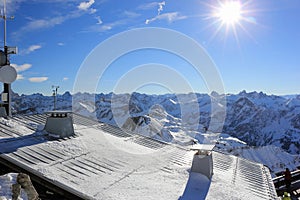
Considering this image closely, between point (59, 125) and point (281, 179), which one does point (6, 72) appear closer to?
point (59, 125)

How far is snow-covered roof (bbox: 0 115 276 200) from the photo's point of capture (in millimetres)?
5652

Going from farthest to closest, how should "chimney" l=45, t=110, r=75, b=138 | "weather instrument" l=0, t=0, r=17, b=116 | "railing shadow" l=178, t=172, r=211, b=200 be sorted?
"weather instrument" l=0, t=0, r=17, b=116 → "chimney" l=45, t=110, r=75, b=138 → "railing shadow" l=178, t=172, r=211, b=200

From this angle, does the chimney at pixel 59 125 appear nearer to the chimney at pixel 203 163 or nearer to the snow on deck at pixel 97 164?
the snow on deck at pixel 97 164

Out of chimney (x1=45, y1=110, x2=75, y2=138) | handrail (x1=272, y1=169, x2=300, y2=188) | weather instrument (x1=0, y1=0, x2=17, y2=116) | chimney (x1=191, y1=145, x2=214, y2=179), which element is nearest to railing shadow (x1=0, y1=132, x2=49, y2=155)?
chimney (x1=45, y1=110, x2=75, y2=138)

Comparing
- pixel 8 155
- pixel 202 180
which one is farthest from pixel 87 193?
pixel 202 180

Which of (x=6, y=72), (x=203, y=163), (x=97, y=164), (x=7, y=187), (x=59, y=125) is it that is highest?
(x=6, y=72)

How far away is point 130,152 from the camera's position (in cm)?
896

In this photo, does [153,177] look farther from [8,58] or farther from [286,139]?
[286,139]

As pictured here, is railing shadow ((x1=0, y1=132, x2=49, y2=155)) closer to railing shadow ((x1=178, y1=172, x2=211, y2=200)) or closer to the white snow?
the white snow

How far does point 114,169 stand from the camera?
6902mm

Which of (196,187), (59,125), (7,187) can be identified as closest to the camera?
(7,187)

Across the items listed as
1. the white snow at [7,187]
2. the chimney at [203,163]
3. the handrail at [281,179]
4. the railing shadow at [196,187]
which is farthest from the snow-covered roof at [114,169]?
the handrail at [281,179]

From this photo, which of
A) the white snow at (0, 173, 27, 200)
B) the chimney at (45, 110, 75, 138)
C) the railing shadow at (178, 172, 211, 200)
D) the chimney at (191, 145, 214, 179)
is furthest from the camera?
the chimney at (45, 110, 75, 138)

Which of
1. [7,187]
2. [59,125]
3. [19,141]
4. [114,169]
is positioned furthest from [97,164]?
[7,187]
